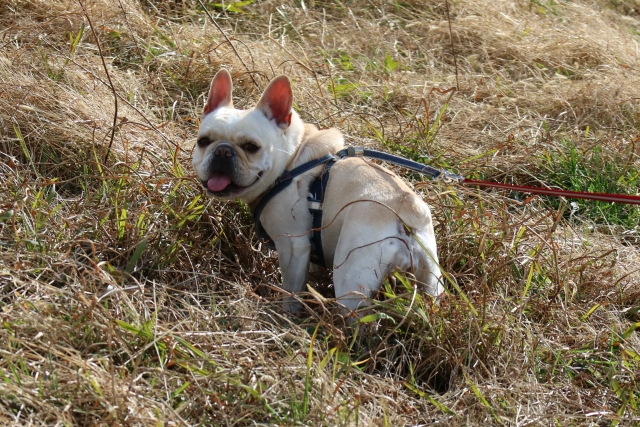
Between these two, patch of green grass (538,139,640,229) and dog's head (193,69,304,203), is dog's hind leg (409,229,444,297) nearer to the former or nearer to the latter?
dog's head (193,69,304,203)

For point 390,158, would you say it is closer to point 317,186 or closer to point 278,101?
point 317,186

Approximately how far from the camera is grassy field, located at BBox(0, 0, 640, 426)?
108 inches

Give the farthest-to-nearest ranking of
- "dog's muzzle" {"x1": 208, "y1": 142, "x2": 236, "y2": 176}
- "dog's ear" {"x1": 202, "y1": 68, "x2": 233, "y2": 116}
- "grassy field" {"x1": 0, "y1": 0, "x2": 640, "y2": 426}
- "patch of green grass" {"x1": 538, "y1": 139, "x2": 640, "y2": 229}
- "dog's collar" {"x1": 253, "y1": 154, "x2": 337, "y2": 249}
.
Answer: "patch of green grass" {"x1": 538, "y1": 139, "x2": 640, "y2": 229}, "dog's ear" {"x1": 202, "y1": 68, "x2": 233, "y2": 116}, "dog's collar" {"x1": 253, "y1": 154, "x2": 337, "y2": 249}, "dog's muzzle" {"x1": 208, "y1": 142, "x2": 236, "y2": 176}, "grassy field" {"x1": 0, "y1": 0, "x2": 640, "y2": 426}

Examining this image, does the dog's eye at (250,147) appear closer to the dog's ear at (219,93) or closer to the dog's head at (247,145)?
the dog's head at (247,145)

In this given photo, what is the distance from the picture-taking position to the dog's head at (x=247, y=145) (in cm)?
351

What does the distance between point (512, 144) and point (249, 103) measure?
1.87m

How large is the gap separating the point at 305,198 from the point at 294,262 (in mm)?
331

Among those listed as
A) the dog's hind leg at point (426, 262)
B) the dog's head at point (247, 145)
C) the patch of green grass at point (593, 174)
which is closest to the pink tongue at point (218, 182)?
the dog's head at point (247, 145)

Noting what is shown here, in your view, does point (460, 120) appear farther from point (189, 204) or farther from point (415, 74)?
point (189, 204)

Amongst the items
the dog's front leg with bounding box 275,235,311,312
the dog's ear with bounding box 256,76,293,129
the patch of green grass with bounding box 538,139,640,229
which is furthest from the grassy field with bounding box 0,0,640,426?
the dog's ear with bounding box 256,76,293,129

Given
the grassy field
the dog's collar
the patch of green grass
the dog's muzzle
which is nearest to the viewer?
the grassy field

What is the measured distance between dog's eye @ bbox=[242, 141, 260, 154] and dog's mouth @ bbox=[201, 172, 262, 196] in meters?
0.17

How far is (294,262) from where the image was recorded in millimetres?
3527

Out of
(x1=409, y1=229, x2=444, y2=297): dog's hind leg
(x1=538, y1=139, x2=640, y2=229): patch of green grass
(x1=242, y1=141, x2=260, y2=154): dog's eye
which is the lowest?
(x1=538, y1=139, x2=640, y2=229): patch of green grass
